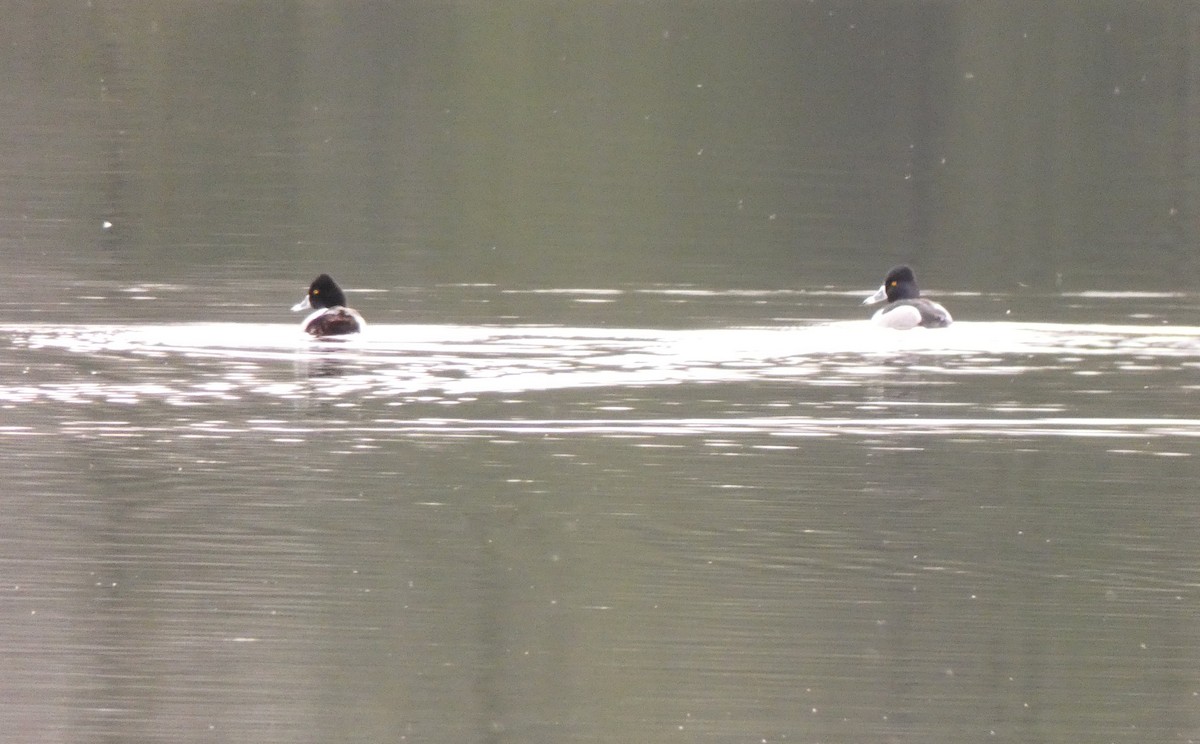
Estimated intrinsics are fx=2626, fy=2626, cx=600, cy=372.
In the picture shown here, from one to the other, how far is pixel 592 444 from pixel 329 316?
5050 millimetres

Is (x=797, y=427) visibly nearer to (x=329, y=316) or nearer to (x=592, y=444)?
(x=592, y=444)

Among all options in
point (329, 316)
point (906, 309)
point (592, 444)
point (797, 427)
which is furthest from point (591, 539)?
point (906, 309)

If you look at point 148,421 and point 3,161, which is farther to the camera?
point 3,161

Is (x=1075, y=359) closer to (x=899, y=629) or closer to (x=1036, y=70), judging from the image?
(x=899, y=629)

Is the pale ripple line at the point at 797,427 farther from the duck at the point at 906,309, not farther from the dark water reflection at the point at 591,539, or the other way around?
the duck at the point at 906,309

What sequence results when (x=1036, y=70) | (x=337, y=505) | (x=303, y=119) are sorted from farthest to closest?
(x=1036, y=70) < (x=303, y=119) < (x=337, y=505)

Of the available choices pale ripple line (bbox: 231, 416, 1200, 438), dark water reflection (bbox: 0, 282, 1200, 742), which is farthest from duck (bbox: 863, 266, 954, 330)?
pale ripple line (bbox: 231, 416, 1200, 438)

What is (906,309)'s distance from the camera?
21422 millimetres

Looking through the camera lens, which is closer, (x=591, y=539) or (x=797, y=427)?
(x=591, y=539)

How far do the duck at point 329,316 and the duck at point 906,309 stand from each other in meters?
4.31

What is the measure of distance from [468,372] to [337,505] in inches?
193

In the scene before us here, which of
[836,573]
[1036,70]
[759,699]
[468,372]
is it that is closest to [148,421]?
[468,372]

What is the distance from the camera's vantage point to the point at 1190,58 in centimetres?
5669

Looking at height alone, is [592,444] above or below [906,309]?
below
